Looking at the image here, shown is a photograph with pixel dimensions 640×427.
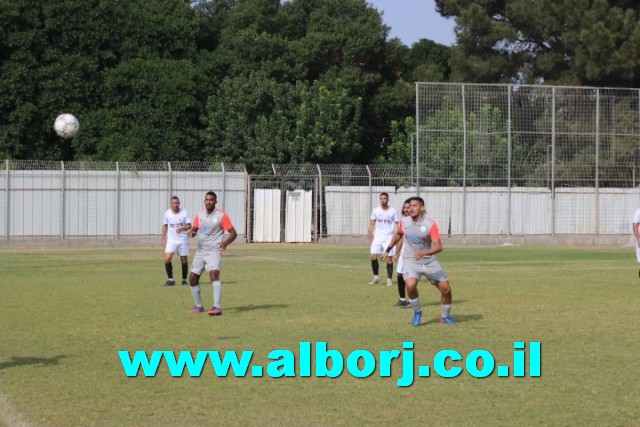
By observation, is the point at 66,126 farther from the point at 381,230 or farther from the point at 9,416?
the point at 9,416

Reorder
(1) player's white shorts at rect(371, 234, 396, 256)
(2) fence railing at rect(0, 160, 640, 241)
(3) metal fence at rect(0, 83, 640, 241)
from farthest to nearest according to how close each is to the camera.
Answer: (3) metal fence at rect(0, 83, 640, 241) < (2) fence railing at rect(0, 160, 640, 241) < (1) player's white shorts at rect(371, 234, 396, 256)

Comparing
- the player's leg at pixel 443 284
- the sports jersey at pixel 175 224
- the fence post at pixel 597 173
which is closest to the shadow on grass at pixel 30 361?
the player's leg at pixel 443 284

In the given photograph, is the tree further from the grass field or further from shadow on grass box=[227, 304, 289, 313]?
shadow on grass box=[227, 304, 289, 313]

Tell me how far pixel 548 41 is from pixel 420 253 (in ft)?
137

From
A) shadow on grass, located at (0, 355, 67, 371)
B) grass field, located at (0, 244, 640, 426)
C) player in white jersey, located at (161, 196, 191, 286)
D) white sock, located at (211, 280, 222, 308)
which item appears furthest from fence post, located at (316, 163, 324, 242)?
shadow on grass, located at (0, 355, 67, 371)

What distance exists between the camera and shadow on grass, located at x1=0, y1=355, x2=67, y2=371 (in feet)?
38.4

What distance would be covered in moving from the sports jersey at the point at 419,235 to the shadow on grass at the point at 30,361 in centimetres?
503

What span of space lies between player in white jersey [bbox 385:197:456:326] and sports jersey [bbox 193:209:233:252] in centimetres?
282

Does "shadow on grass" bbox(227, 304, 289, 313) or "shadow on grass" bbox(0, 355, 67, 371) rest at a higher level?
"shadow on grass" bbox(227, 304, 289, 313)

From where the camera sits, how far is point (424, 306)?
1798 cm

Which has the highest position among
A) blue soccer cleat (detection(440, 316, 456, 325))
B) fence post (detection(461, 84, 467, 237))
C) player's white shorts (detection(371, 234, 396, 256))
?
fence post (detection(461, 84, 467, 237))

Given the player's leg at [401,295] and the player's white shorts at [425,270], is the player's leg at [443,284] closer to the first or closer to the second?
the player's white shorts at [425,270]

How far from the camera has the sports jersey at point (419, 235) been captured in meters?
14.9

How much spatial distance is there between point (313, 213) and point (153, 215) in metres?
6.53
